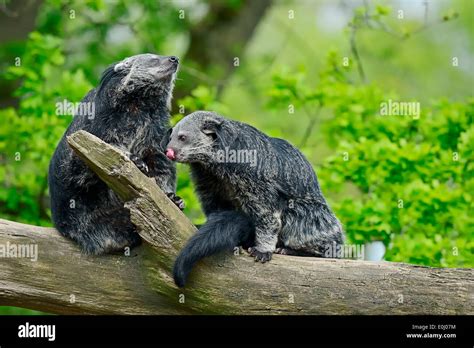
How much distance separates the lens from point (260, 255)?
16.3ft

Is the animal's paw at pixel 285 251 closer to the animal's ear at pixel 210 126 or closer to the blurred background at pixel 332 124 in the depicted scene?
the animal's ear at pixel 210 126

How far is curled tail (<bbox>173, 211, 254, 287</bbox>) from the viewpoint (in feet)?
15.3

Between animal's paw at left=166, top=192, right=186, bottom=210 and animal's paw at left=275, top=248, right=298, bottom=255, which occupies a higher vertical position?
animal's paw at left=166, top=192, right=186, bottom=210

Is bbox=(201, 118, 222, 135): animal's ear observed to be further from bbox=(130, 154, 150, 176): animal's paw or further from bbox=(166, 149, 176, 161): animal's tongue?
bbox=(130, 154, 150, 176): animal's paw

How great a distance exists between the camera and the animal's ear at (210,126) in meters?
5.23

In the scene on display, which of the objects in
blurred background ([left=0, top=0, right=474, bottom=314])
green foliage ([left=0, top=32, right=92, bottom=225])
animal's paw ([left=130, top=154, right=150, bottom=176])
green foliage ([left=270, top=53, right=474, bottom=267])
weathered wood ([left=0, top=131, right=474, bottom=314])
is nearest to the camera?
weathered wood ([left=0, top=131, right=474, bottom=314])

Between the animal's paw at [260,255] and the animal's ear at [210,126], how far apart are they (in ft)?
2.91

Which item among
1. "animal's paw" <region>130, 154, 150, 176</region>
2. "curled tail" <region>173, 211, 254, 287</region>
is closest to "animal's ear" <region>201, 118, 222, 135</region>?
"animal's paw" <region>130, 154, 150, 176</region>

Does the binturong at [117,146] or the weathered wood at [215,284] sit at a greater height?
the binturong at [117,146]

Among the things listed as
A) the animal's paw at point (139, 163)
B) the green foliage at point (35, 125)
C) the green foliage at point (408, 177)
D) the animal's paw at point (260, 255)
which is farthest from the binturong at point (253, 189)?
the green foliage at point (35, 125)

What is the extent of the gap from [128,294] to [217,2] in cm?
734

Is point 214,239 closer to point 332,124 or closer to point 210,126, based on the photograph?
point 210,126

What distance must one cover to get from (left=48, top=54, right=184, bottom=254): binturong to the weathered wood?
20 cm
